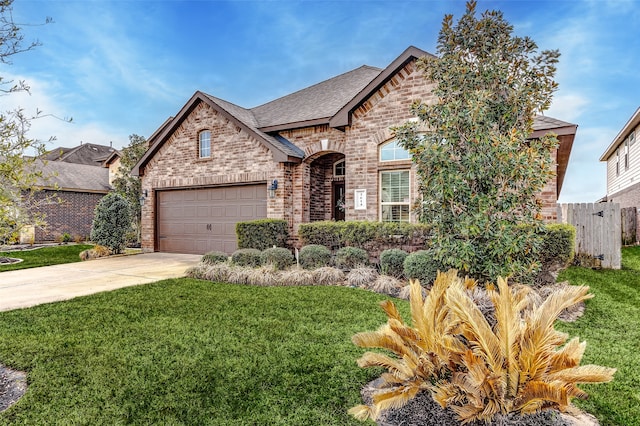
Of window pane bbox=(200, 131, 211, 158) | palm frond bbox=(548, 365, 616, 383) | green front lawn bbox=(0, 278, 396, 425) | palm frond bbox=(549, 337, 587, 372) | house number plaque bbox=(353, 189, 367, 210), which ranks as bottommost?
green front lawn bbox=(0, 278, 396, 425)

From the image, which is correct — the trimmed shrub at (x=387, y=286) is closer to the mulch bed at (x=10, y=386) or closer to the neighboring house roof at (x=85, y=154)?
the mulch bed at (x=10, y=386)

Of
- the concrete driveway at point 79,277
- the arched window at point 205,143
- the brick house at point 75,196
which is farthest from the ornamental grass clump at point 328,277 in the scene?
the brick house at point 75,196

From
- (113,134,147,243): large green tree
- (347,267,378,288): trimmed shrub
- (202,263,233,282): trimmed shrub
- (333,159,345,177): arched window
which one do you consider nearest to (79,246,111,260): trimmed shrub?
(113,134,147,243): large green tree

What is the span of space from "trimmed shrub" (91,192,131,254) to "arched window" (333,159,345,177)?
27.5ft

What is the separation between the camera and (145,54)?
1198 centimetres

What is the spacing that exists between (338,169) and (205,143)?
207 inches

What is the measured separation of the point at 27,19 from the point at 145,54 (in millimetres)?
9459

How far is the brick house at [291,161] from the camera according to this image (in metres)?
10.5

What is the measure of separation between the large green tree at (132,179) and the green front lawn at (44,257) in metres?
3.26

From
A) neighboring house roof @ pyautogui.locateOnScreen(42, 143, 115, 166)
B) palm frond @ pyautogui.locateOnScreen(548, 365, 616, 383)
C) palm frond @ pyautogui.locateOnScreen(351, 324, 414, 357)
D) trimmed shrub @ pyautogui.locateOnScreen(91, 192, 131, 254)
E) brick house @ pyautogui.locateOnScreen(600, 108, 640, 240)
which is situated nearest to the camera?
palm frond @ pyautogui.locateOnScreen(548, 365, 616, 383)

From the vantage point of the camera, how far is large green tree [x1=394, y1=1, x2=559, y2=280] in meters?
4.86

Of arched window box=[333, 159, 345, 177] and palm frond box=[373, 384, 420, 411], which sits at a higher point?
arched window box=[333, 159, 345, 177]

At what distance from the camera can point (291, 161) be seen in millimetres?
11820

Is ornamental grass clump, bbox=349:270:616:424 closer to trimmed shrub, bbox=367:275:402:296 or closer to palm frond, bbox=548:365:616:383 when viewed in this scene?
palm frond, bbox=548:365:616:383
